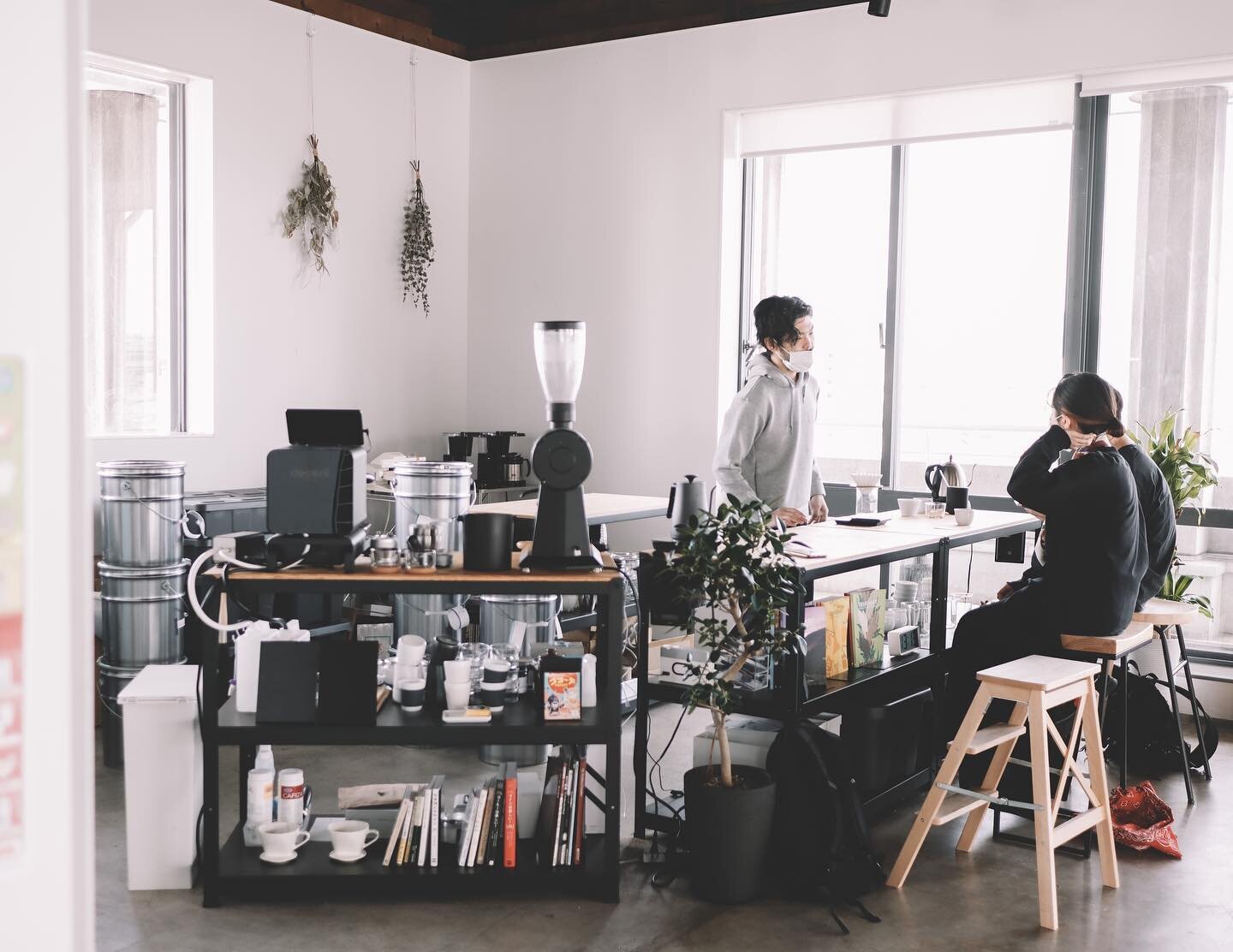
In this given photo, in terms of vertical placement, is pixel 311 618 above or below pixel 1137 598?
below

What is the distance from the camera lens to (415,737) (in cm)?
294

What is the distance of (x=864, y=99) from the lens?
18.2 ft

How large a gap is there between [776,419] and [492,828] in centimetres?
170

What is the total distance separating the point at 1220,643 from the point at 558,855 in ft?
11.0

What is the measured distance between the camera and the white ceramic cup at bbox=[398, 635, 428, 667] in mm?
3105

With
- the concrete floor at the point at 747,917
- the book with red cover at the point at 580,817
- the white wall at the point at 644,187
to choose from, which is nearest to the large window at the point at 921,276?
the white wall at the point at 644,187

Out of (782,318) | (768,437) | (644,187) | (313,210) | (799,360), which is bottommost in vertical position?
(768,437)

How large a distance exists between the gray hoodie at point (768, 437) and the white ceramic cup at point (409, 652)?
1.26m

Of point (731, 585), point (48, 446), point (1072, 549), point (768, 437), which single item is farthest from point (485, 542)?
point (48, 446)

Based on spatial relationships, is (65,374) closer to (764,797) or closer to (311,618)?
(764,797)

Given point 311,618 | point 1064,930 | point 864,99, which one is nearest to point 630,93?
point 864,99

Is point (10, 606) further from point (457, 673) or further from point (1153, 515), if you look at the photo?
point (1153, 515)

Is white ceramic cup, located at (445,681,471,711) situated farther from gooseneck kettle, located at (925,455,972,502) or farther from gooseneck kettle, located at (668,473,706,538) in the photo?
gooseneck kettle, located at (925,455,972,502)

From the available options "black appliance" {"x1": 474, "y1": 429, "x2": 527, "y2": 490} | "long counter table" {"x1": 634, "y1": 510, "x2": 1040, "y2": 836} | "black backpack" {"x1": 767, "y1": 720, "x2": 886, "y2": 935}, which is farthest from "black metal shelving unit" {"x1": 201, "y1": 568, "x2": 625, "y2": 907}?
"black appliance" {"x1": 474, "y1": 429, "x2": 527, "y2": 490}
